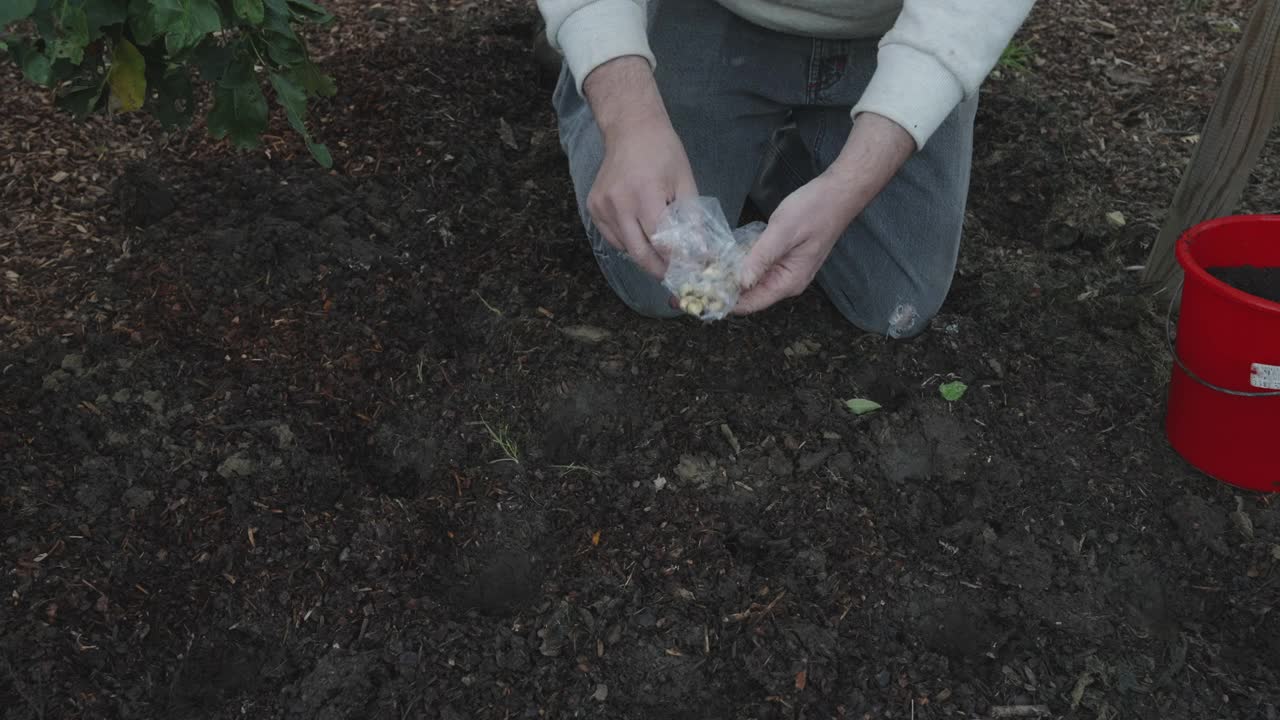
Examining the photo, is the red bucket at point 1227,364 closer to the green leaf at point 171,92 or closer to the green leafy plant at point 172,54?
the green leafy plant at point 172,54

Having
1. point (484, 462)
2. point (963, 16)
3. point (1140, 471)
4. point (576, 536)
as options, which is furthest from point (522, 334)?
point (1140, 471)

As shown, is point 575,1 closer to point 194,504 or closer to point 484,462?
point 484,462

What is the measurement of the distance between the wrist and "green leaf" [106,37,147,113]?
86 centimetres

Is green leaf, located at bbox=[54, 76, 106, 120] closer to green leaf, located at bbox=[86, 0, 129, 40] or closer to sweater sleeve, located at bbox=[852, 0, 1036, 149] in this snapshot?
green leaf, located at bbox=[86, 0, 129, 40]

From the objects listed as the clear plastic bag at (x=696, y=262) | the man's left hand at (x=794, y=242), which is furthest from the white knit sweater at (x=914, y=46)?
the clear plastic bag at (x=696, y=262)

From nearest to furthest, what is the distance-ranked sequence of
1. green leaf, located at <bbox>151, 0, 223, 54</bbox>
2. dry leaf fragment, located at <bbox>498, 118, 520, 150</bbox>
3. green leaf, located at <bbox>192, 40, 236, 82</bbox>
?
green leaf, located at <bbox>151, 0, 223, 54</bbox> < green leaf, located at <bbox>192, 40, 236, 82</bbox> < dry leaf fragment, located at <bbox>498, 118, 520, 150</bbox>

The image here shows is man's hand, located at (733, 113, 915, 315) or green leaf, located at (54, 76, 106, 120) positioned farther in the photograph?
green leaf, located at (54, 76, 106, 120)

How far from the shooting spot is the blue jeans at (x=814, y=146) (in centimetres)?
248

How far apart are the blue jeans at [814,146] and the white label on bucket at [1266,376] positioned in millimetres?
680

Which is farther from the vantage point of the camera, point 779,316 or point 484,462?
point 779,316

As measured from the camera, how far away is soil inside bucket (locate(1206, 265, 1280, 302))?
2.17 m

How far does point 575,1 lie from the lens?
2109 mm

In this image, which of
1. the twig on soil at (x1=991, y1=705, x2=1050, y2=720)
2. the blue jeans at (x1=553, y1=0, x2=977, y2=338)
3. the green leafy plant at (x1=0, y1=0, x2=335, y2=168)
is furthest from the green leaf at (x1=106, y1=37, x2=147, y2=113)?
the twig on soil at (x1=991, y1=705, x2=1050, y2=720)

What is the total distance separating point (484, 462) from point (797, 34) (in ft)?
4.07
